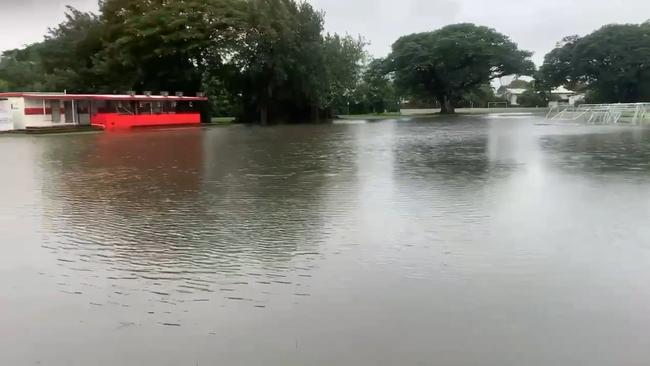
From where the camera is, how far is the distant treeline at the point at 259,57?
155 feet

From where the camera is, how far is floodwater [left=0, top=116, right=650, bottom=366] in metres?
3.89

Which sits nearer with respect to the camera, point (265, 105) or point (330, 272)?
point (330, 272)

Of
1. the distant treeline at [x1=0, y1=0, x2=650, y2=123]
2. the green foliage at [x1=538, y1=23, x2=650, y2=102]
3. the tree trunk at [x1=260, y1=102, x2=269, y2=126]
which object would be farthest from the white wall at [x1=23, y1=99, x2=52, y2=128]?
the green foliage at [x1=538, y1=23, x2=650, y2=102]

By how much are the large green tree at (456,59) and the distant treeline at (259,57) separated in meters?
0.15

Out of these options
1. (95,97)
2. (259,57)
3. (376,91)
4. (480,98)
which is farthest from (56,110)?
(480,98)

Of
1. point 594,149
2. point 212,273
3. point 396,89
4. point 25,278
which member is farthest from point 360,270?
point 396,89

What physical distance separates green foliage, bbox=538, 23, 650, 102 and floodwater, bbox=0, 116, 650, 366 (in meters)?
59.8

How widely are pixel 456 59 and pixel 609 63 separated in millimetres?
16068

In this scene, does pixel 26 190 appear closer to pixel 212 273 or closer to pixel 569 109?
pixel 212 273

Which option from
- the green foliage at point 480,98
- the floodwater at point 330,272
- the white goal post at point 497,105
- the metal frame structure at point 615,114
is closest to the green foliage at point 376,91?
the green foliage at point 480,98

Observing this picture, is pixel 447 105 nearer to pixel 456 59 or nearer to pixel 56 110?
pixel 456 59

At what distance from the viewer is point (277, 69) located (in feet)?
159

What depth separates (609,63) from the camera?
65562 mm

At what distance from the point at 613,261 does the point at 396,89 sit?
2906 inches
